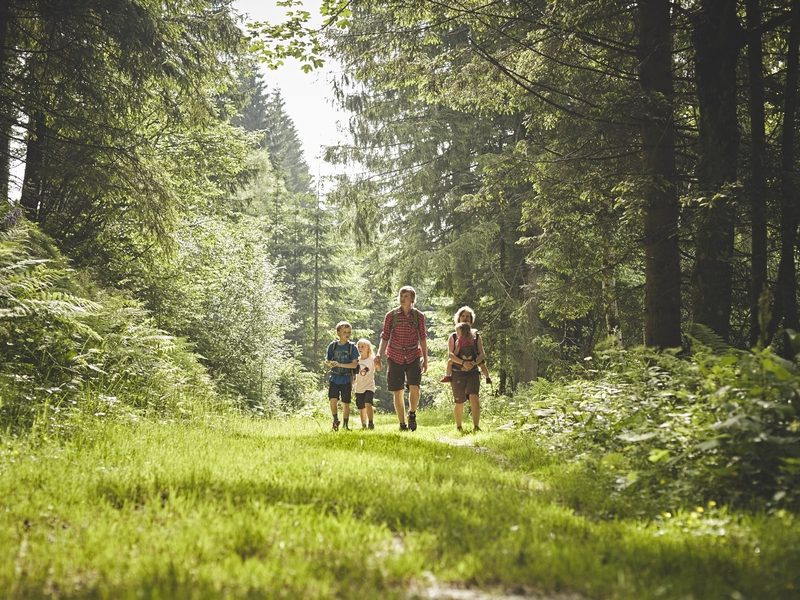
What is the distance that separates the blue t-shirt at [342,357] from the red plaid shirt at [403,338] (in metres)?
0.82

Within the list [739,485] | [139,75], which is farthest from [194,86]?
[739,485]

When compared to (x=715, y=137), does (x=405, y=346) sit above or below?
below

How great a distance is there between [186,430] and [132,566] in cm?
474

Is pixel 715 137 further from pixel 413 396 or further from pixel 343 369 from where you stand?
pixel 343 369

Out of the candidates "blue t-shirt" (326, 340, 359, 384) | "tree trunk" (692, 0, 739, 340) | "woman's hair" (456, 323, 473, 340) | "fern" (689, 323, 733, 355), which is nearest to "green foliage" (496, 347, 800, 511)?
"fern" (689, 323, 733, 355)

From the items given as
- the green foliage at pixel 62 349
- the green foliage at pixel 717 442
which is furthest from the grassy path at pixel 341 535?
the green foliage at pixel 62 349

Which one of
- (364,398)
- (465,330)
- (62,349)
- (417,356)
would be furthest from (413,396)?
(62,349)

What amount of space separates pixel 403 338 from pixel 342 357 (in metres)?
1.24

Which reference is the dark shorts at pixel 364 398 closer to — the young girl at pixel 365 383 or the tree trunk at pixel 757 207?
the young girl at pixel 365 383

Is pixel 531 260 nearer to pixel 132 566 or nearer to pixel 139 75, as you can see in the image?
pixel 139 75

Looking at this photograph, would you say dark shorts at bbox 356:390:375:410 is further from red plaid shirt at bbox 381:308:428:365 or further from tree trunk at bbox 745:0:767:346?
tree trunk at bbox 745:0:767:346

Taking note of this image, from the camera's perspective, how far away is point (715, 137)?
7.14 metres

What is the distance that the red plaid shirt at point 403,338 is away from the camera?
30.7 ft

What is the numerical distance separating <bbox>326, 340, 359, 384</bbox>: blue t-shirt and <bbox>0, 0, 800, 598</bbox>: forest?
0.98 m
